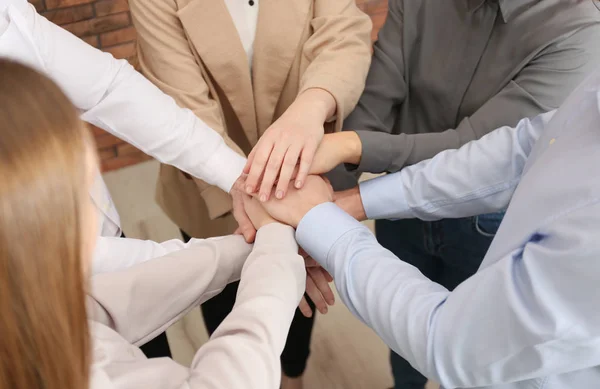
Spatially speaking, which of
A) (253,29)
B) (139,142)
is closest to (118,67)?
(139,142)

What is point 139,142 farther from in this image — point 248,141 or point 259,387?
point 259,387

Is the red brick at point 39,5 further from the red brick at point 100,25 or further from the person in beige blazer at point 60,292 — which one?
the person in beige blazer at point 60,292

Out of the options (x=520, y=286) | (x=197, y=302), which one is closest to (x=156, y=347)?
(x=197, y=302)

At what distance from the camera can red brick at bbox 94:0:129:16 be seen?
218 centimetres

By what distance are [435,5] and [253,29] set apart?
345 mm

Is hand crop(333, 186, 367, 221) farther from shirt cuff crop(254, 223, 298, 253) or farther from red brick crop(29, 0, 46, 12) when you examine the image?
red brick crop(29, 0, 46, 12)

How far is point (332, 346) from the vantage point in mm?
1758

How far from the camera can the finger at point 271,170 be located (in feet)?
3.00

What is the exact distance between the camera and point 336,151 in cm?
97

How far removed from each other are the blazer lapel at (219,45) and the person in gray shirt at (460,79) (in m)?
0.20

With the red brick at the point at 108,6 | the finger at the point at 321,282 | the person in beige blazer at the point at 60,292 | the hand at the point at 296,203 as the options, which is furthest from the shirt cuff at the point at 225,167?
the red brick at the point at 108,6

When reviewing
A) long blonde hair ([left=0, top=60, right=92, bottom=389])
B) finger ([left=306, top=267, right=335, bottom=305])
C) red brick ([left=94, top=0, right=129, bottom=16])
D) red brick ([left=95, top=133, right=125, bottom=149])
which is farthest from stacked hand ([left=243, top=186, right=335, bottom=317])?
red brick ([left=95, top=133, right=125, bottom=149])

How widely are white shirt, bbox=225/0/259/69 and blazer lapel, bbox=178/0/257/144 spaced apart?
0.07 feet

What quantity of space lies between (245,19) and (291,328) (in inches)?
31.0
